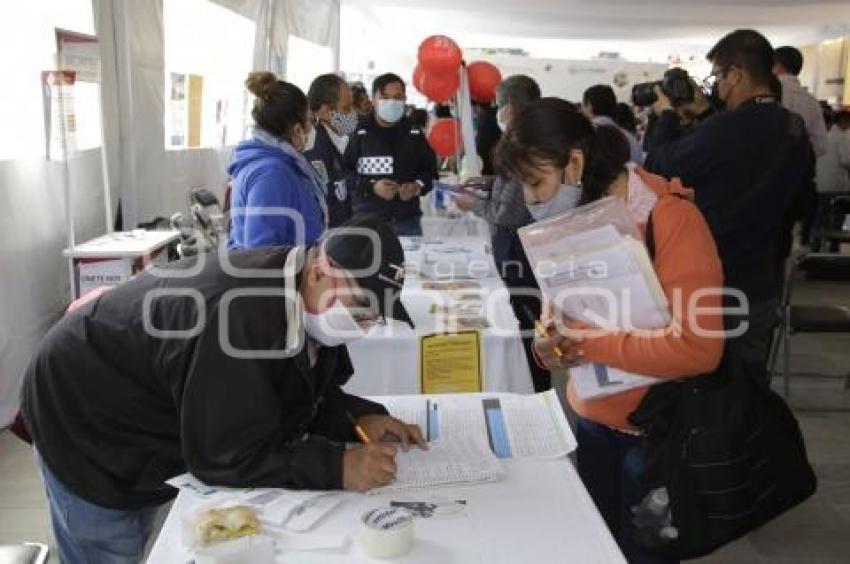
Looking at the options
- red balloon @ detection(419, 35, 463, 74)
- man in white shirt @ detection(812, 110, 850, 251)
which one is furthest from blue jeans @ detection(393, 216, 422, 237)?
man in white shirt @ detection(812, 110, 850, 251)

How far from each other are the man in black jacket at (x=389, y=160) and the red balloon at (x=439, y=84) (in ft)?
4.09

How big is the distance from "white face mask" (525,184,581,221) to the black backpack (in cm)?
34

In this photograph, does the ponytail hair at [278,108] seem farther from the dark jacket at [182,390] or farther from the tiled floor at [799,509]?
the tiled floor at [799,509]

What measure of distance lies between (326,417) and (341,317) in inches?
11.4

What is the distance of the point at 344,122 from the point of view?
3650mm

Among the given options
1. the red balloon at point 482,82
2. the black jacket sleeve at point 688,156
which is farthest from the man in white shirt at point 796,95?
the red balloon at point 482,82

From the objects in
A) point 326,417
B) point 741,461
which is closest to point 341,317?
point 326,417

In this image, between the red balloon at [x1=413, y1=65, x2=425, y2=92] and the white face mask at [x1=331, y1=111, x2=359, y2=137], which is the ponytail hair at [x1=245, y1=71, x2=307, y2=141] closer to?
the white face mask at [x1=331, y1=111, x2=359, y2=137]

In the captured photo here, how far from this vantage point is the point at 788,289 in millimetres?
3344

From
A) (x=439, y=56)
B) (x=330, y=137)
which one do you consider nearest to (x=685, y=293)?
(x=330, y=137)

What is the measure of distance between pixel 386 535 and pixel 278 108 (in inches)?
68.0

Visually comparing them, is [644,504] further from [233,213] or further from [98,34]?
[98,34]

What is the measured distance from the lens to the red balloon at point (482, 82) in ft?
17.7

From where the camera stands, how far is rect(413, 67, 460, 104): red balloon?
490 cm
